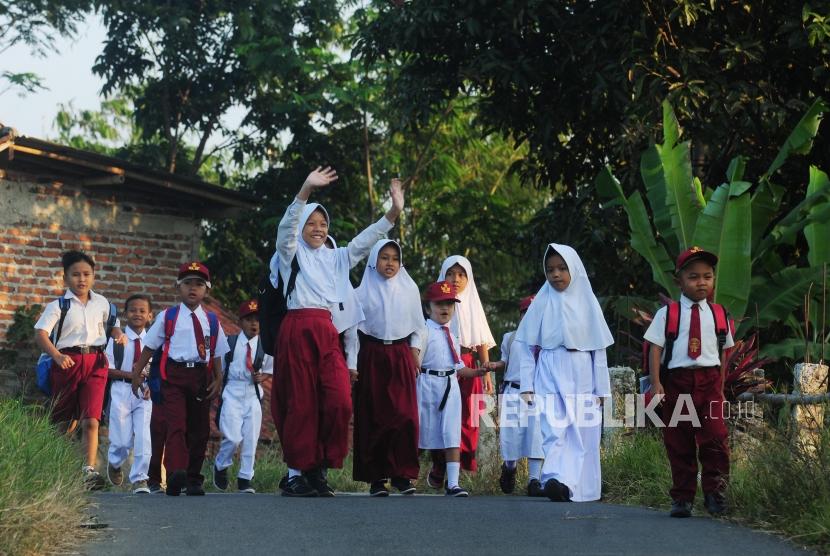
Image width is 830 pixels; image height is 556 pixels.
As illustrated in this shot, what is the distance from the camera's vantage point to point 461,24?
18.1m

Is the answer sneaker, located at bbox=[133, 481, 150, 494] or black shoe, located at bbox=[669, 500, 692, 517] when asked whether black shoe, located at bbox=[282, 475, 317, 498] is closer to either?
sneaker, located at bbox=[133, 481, 150, 494]

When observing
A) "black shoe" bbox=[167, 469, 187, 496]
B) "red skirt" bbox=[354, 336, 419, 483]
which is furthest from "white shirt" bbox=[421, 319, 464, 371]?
"black shoe" bbox=[167, 469, 187, 496]

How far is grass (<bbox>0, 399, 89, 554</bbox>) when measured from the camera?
6.44 meters

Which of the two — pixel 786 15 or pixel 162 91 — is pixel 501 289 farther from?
pixel 786 15

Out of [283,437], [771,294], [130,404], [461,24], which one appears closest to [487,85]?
[461,24]

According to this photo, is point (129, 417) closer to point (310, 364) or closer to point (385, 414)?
point (385, 414)

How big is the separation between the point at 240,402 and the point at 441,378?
2.72 meters

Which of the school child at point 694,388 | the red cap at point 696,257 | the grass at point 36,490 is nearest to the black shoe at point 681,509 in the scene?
the school child at point 694,388

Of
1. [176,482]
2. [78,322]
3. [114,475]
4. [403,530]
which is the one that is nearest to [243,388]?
[114,475]

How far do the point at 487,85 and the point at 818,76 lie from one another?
445cm

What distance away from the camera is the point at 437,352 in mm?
12164

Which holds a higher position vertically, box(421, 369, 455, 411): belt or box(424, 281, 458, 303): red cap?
box(424, 281, 458, 303): red cap

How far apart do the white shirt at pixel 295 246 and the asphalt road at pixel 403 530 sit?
164cm

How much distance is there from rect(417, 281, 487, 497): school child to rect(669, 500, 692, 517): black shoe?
3452mm
